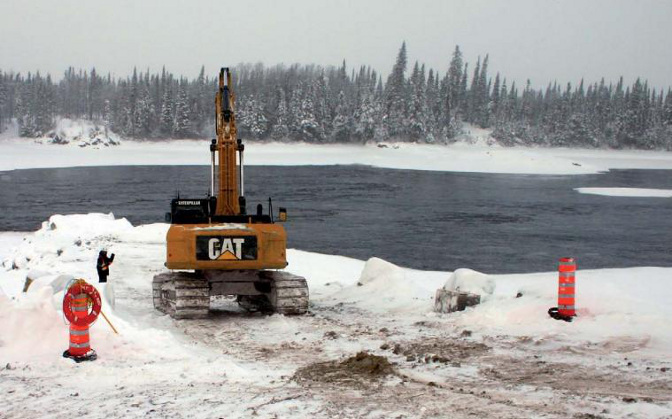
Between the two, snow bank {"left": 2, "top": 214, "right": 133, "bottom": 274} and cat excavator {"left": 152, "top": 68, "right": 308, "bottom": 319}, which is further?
snow bank {"left": 2, "top": 214, "right": 133, "bottom": 274}

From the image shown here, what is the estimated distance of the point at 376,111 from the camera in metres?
126

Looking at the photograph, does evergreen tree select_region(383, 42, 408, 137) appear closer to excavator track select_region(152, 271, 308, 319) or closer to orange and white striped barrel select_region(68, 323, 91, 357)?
excavator track select_region(152, 271, 308, 319)

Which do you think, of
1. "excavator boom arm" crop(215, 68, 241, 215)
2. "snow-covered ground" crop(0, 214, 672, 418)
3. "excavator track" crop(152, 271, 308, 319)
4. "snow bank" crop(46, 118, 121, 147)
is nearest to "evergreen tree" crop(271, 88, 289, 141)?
"snow bank" crop(46, 118, 121, 147)

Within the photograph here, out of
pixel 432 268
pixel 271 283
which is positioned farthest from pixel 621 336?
pixel 432 268

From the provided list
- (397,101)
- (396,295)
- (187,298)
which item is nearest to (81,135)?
(397,101)

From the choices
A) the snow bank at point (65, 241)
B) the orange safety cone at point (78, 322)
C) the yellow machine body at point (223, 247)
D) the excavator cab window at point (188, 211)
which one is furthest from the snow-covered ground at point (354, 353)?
the snow bank at point (65, 241)

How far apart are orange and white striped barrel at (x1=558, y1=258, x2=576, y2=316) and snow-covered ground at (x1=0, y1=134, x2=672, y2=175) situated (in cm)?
6931

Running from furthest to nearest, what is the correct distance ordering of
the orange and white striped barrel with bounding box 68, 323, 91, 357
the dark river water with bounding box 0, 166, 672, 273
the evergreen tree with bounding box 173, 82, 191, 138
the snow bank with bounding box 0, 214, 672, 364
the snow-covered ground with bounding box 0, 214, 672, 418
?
the evergreen tree with bounding box 173, 82, 191, 138 < the dark river water with bounding box 0, 166, 672, 273 < the snow bank with bounding box 0, 214, 672, 364 < the orange and white striped barrel with bounding box 68, 323, 91, 357 < the snow-covered ground with bounding box 0, 214, 672, 418

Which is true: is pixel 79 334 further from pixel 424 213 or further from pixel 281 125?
pixel 281 125

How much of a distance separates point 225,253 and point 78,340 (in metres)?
3.75

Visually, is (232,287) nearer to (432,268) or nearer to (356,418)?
(356,418)

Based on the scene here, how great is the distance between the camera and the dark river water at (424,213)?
24.2 meters

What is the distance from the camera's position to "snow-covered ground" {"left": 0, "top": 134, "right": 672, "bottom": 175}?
3201 inches

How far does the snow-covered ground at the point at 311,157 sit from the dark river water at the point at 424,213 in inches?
665
